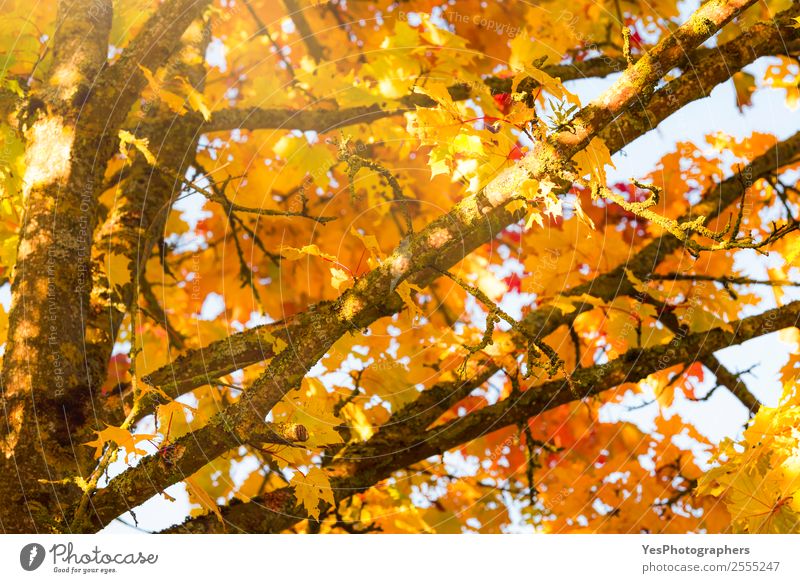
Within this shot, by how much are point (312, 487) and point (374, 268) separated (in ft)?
3.00

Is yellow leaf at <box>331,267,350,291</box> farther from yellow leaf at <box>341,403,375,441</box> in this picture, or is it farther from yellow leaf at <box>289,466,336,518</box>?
yellow leaf at <box>341,403,375,441</box>

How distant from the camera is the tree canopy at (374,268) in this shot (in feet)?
8.60

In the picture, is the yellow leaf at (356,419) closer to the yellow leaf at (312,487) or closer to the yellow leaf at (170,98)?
the yellow leaf at (312,487)

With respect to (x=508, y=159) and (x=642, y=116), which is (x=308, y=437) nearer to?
(x=508, y=159)

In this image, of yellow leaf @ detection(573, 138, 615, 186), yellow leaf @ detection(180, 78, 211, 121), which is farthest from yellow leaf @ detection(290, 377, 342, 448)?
yellow leaf @ detection(180, 78, 211, 121)

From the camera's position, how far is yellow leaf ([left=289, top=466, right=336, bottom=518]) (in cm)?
273

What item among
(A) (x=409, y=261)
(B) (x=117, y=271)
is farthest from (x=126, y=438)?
(B) (x=117, y=271)

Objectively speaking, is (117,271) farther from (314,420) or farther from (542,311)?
(542,311)

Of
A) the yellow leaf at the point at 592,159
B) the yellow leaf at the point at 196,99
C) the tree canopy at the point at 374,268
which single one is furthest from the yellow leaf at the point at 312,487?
the yellow leaf at the point at 196,99

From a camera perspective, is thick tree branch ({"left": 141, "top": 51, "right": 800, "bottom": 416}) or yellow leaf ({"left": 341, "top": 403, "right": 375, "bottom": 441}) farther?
yellow leaf ({"left": 341, "top": 403, "right": 375, "bottom": 441})

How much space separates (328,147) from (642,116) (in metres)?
→ 1.87

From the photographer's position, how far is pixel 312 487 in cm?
279

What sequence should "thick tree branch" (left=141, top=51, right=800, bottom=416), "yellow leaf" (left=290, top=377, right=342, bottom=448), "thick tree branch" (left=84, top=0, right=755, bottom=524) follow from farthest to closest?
"thick tree branch" (left=141, top=51, right=800, bottom=416), "yellow leaf" (left=290, top=377, right=342, bottom=448), "thick tree branch" (left=84, top=0, right=755, bottom=524)

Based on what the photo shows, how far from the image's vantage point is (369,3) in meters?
5.60
